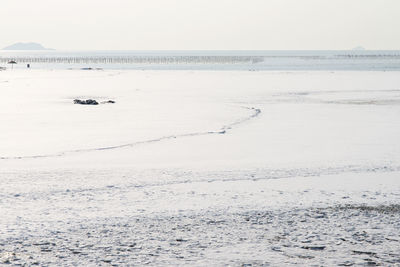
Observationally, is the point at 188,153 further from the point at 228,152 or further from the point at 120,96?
the point at 120,96

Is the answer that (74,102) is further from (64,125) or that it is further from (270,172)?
(270,172)

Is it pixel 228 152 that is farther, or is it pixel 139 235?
pixel 228 152

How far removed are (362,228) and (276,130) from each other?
11.2 metres

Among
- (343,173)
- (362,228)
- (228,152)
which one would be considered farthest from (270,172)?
(362,228)

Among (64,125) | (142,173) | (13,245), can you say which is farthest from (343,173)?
(64,125)

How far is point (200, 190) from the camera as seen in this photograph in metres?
11.6

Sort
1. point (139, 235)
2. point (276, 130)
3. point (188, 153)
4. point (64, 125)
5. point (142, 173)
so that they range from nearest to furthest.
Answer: point (139, 235) → point (142, 173) → point (188, 153) → point (276, 130) → point (64, 125)

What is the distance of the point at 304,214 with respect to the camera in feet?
32.3

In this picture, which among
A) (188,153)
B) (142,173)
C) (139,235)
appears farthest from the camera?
(188,153)

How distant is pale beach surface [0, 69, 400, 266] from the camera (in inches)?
317

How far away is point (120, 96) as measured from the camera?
35719 millimetres

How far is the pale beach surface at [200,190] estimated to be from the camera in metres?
8.05

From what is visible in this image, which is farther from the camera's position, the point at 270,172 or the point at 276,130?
the point at 276,130

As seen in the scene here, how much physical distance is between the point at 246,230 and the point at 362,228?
1.81 meters
